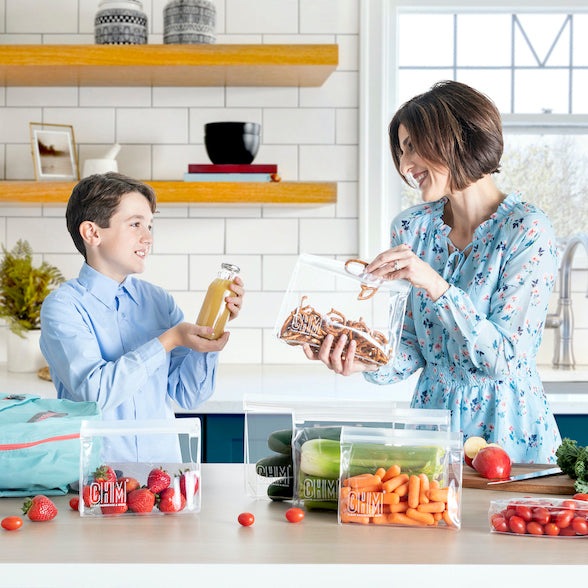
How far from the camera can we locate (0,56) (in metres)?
2.56

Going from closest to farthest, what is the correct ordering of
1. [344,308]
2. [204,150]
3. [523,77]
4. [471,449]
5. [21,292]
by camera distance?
[471,449]
[344,308]
[21,292]
[204,150]
[523,77]

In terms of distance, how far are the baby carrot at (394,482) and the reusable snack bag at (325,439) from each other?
0.09 m

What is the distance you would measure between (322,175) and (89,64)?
2.92ft

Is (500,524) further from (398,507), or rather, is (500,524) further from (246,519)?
(246,519)

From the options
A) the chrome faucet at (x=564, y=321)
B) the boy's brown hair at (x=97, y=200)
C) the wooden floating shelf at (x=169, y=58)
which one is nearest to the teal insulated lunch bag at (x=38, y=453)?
the boy's brown hair at (x=97, y=200)

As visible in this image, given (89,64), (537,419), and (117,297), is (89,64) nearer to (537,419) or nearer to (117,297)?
(117,297)

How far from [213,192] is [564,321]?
1.35 meters

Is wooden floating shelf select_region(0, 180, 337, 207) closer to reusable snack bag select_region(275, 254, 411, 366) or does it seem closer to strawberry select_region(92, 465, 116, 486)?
reusable snack bag select_region(275, 254, 411, 366)

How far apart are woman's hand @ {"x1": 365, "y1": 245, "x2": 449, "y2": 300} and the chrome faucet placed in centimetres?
149

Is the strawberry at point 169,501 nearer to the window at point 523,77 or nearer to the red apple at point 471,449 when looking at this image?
the red apple at point 471,449

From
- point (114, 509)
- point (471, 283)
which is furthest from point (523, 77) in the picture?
point (114, 509)

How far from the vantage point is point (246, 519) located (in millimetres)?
1146

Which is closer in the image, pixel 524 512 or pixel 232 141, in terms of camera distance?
pixel 524 512

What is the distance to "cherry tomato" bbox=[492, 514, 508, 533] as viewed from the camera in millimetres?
1112
